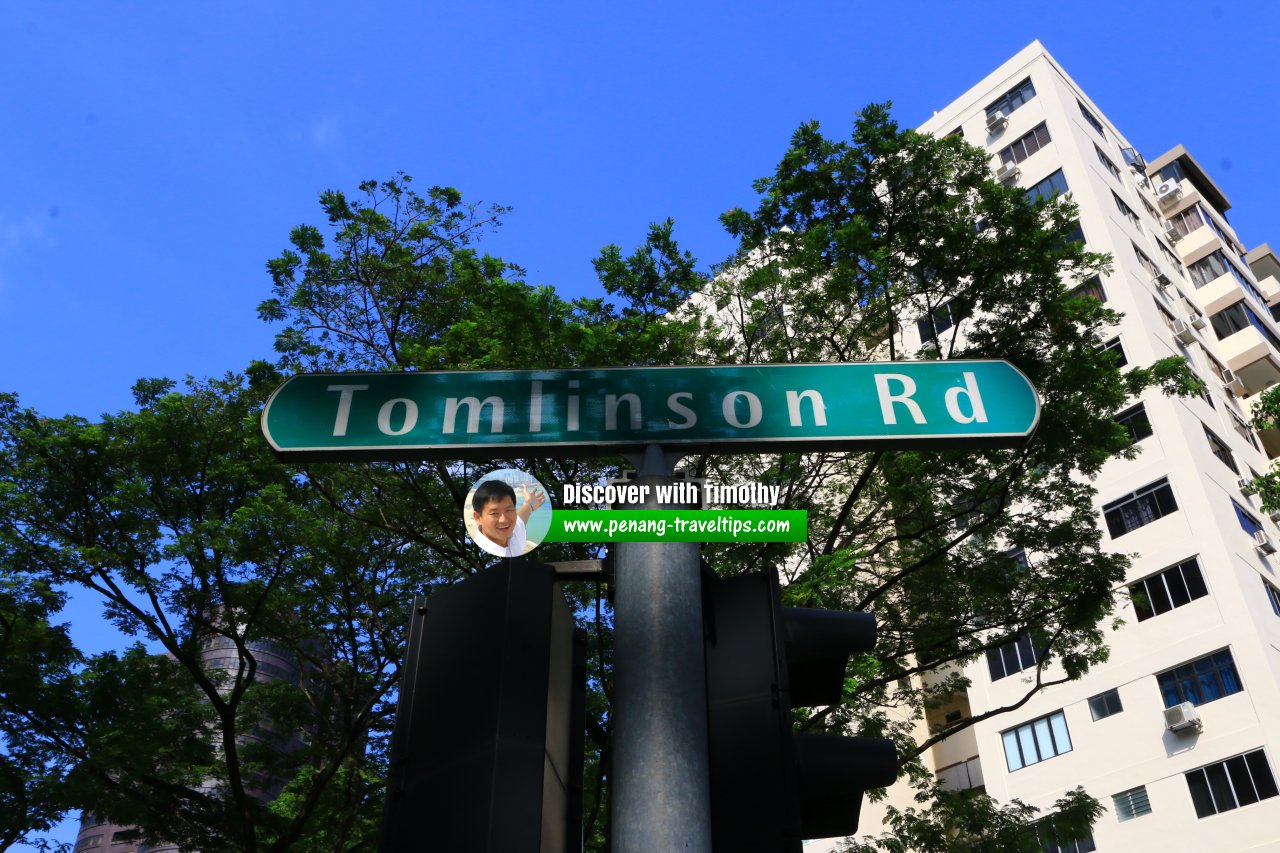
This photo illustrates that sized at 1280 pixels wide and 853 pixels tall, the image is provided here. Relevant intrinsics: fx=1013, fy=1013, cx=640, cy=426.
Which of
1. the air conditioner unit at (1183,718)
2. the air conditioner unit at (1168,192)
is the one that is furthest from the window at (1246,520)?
the air conditioner unit at (1168,192)

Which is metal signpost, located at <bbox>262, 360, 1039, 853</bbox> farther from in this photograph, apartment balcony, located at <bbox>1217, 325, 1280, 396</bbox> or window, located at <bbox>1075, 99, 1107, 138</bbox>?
window, located at <bbox>1075, 99, 1107, 138</bbox>

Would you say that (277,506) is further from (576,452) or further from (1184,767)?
(1184,767)

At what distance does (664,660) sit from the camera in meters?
2.10

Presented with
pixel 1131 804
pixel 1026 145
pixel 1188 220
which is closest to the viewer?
pixel 1131 804

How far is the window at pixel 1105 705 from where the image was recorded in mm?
25697

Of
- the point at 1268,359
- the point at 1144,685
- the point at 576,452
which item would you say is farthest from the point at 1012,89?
the point at 576,452

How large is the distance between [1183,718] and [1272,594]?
220 inches

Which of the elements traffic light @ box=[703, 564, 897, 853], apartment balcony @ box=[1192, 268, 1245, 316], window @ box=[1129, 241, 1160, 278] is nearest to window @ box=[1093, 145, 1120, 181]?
window @ box=[1129, 241, 1160, 278]

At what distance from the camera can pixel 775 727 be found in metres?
2.16

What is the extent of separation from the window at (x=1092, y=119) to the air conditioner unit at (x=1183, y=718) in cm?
2432

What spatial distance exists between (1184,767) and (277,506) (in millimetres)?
21501

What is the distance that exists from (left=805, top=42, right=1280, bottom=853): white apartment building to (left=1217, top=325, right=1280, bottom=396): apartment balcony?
0.07m

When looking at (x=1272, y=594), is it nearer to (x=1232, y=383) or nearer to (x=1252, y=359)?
(x=1232, y=383)

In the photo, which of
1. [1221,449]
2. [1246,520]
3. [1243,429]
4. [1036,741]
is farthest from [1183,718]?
[1243,429]
